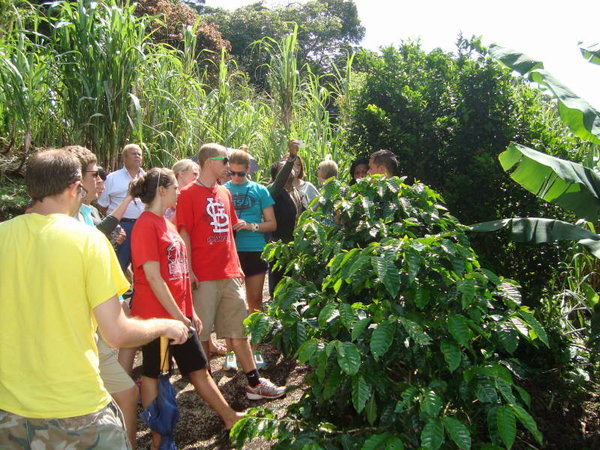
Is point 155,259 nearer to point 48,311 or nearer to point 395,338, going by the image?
point 48,311

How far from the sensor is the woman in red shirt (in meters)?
3.84

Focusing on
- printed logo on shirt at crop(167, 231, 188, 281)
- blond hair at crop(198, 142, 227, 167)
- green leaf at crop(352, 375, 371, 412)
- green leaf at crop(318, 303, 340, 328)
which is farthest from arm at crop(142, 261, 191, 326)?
green leaf at crop(352, 375, 371, 412)

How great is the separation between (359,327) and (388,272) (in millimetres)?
306

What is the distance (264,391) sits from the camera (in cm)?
478

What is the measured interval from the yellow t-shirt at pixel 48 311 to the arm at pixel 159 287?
1.35m

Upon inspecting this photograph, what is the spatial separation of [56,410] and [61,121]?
5080 millimetres

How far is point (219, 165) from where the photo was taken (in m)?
4.66

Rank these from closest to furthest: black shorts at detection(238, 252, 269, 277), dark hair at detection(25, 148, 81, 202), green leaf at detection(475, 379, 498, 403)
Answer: dark hair at detection(25, 148, 81, 202)
green leaf at detection(475, 379, 498, 403)
black shorts at detection(238, 252, 269, 277)

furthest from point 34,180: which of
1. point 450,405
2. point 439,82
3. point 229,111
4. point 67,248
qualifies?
point 229,111

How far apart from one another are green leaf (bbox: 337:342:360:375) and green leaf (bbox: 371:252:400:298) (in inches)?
12.7

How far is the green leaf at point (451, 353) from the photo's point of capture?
2816 mm

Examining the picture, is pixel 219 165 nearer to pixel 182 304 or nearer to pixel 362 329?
pixel 182 304

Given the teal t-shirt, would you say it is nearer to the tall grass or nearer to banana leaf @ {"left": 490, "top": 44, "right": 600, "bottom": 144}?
the tall grass

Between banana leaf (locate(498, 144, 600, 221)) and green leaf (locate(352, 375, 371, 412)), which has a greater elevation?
banana leaf (locate(498, 144, 600, 221))
